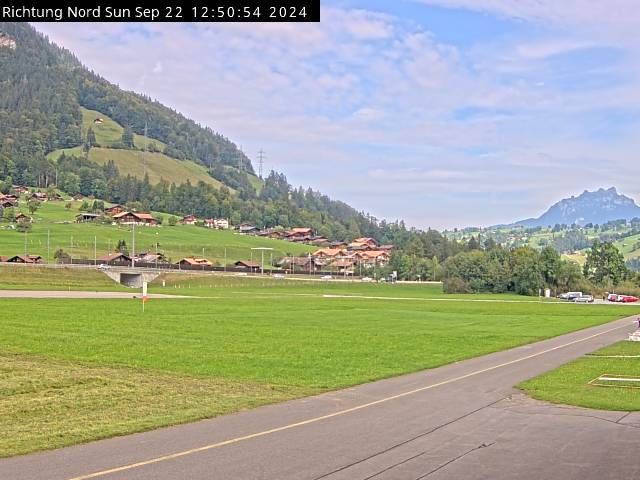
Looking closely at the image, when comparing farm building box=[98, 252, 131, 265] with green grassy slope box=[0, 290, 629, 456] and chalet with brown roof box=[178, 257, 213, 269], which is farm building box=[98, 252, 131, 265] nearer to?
chalet with brown roof box=[178, 257, 213, 269]

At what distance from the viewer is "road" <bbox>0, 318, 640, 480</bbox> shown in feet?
39.4

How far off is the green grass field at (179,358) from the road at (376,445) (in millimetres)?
1478

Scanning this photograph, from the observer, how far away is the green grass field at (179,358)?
56.6 feet

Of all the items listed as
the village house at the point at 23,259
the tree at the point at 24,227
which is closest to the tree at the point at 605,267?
the village house at the point at 23,259

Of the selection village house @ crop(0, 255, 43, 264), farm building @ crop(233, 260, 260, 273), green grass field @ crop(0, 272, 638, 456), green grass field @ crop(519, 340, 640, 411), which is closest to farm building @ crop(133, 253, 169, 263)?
farm building @ crop(233, 260, 260, 273)

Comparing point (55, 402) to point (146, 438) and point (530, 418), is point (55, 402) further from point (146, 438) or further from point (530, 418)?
point (530, 418)

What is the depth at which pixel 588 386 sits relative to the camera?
23.0 m

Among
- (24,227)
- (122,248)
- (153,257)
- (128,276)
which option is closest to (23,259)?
(128,276)

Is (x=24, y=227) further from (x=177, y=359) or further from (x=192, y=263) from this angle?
(x=177, y=359)

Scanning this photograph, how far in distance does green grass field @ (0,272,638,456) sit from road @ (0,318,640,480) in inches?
58.2

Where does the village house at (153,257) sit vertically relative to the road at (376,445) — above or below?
above

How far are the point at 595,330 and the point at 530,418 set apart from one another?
128 ft

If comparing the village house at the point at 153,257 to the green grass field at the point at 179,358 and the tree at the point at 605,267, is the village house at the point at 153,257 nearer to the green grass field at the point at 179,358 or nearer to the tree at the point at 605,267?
the tree at the point at 605,267

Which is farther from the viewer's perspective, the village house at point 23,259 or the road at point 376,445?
the village house at point 23,259
